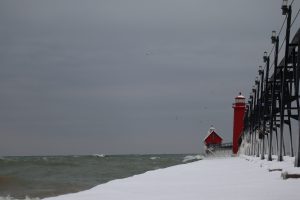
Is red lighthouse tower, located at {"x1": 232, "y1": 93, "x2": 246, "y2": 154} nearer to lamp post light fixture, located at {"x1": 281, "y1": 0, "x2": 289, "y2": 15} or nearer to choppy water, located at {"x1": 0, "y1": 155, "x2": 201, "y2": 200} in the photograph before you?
choppy water, located at {"x1": 0, "y1": 155, "x2": 201, "y2": 200}

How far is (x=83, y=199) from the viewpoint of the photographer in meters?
9.80

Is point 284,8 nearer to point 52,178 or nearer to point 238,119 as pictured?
point 52,178

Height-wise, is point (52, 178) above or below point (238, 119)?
below

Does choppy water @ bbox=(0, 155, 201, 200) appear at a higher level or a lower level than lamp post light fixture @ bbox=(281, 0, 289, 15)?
lower

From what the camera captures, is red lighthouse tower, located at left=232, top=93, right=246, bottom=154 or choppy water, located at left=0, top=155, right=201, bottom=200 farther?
red lighthouse tower, located at left=232, top=93, right=246, bottom=154

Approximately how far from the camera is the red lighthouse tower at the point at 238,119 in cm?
6228

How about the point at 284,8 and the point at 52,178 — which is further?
the point at 52,178

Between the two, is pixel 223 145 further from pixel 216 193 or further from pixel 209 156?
pixel 216 193

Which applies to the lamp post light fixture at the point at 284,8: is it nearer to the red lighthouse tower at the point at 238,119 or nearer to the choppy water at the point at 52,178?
the choppy water at the point at 52,178

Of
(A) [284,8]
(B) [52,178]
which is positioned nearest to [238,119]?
(B) [52,178]

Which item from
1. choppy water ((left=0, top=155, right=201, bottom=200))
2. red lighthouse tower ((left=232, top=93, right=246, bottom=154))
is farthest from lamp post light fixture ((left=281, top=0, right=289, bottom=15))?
red lighthouse tower ((left=232, top=93, right=246, bottom=154))

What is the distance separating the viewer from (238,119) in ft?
208

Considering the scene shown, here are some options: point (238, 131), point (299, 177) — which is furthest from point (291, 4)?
point (238, 131)

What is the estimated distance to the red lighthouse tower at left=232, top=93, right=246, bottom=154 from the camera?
6228 centimetres
